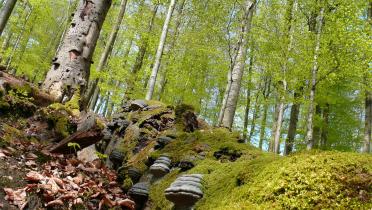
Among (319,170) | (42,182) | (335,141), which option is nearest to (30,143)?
(42,182)

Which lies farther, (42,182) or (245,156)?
(245,156)

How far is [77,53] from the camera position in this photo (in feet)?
22.5

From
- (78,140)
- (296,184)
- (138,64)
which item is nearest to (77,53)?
(78,140)

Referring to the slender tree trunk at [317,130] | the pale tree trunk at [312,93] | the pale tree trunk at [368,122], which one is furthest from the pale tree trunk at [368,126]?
the slender tree trunk at [317,130]

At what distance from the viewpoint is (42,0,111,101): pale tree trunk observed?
6.56 meters

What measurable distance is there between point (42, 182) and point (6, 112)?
228 cm

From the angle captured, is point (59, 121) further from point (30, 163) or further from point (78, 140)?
point (30, 163)

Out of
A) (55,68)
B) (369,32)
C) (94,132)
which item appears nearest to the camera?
(94,132)

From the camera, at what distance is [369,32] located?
13977 millimetres

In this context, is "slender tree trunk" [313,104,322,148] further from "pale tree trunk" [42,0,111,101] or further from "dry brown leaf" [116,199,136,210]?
"dry brown leaf" [116,199,136,210]

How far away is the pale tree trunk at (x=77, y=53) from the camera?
6.56m

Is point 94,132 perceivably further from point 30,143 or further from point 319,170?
point 319,170

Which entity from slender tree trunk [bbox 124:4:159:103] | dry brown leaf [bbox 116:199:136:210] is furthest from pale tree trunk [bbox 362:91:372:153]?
dry brown leaf [bbox 116:199:136:210]

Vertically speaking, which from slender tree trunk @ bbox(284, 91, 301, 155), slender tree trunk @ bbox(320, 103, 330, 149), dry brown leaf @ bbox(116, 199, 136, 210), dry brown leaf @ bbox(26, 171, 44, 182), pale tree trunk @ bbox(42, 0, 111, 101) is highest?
slender tree trunk @ bbox(320, 103, 330, 149)
